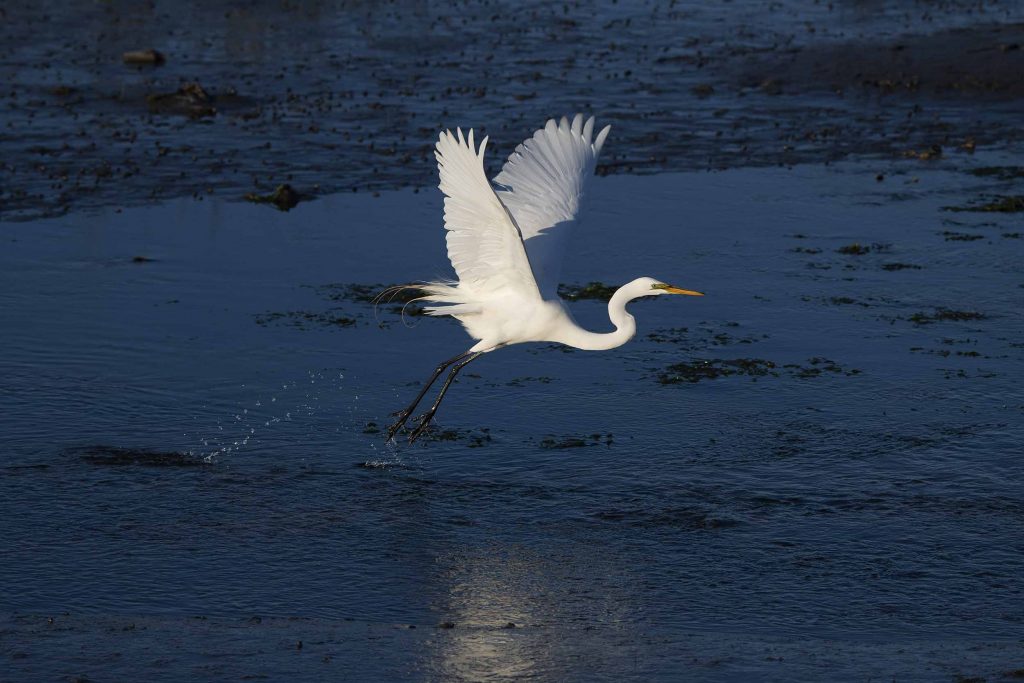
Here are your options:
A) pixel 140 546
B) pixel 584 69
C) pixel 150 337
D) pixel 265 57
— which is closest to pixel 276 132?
pixel 265 57

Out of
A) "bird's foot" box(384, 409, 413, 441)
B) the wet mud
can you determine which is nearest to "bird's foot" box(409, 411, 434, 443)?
"bird's foot" box(384, 409, 413, 441)

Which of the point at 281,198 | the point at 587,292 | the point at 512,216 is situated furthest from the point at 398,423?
the point at 281,198

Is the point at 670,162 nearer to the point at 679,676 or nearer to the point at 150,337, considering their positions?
the point at 150,337

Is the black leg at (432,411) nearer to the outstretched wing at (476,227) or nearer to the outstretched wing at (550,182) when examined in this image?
the outstretched wing at (476,227)

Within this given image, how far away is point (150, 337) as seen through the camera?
1190 cm

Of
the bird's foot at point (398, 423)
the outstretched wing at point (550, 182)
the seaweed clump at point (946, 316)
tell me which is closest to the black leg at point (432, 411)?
the bird's foot at point (398, 423)

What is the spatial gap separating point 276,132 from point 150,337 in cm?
720

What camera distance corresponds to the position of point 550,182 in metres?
Answer: 10.4

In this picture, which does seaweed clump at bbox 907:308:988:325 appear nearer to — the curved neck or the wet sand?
the wet sand

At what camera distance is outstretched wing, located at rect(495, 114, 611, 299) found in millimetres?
10156

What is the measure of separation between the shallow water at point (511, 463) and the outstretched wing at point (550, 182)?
127 cm

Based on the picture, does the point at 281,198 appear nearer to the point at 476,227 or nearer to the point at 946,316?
the point at 946,316

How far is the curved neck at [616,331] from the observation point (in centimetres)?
957

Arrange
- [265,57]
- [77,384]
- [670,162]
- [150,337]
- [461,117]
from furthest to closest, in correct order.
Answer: [265,57]
[461,117]
[670,162]
[150,337]
[77,384]
